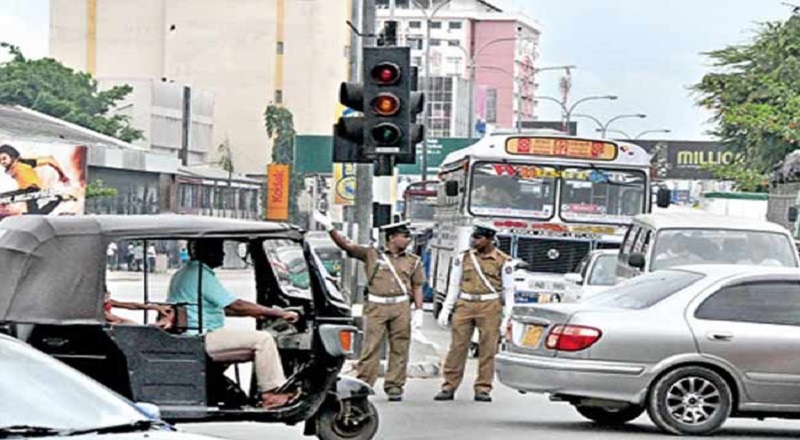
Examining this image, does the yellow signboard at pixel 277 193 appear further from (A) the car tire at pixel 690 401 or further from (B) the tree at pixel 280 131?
(A) the car tire at pixel 690 401

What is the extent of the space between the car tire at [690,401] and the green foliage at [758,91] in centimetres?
4487

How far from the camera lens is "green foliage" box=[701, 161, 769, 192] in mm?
63344

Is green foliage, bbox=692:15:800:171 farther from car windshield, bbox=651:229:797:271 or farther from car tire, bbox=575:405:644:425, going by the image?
car tire, bbox=575:405:644:425

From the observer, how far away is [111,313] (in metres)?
12.1

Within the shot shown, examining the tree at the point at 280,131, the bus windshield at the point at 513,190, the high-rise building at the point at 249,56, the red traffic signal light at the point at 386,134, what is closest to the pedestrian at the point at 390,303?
the red traffic signal light at the point at 386,134

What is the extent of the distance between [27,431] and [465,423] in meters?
8.52

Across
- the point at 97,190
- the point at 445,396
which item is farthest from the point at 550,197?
the point at 97,190

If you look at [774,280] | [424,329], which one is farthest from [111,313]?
[424,329]

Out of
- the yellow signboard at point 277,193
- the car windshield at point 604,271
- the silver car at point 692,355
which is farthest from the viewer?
the yellow signboard at point 277,193

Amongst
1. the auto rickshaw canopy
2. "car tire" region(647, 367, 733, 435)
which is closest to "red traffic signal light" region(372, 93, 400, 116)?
"car tire" region(647, 367, 733, 435)

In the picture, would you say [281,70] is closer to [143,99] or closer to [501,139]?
[143,99]

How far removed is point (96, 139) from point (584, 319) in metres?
61.1

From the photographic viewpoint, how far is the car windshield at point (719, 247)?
21531 millimetres

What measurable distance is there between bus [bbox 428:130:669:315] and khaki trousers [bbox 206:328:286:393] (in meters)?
14.3
